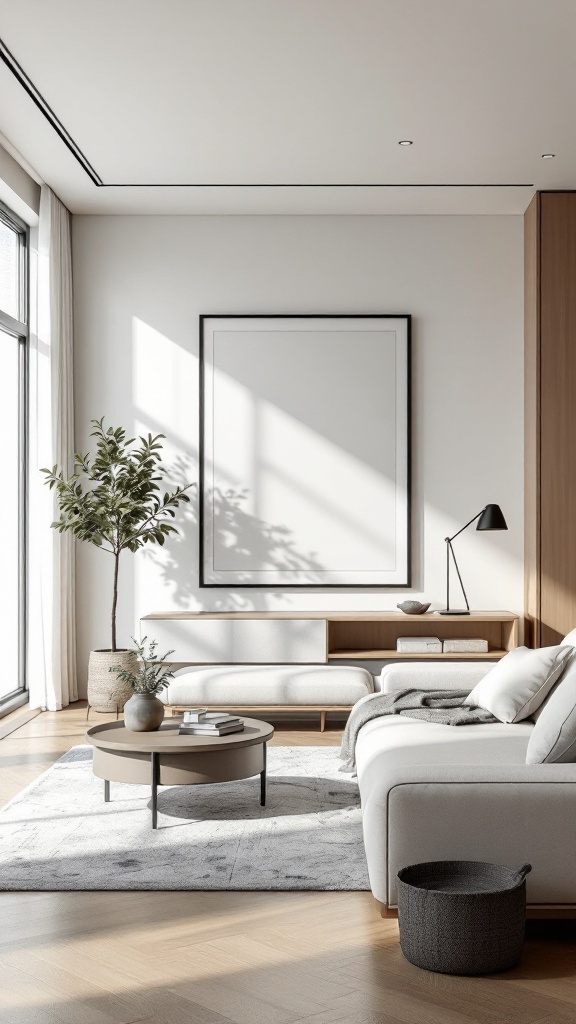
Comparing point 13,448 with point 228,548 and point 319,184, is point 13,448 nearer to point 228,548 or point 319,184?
point 228,548

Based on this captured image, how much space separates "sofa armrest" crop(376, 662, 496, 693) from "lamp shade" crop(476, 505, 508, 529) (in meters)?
1.13

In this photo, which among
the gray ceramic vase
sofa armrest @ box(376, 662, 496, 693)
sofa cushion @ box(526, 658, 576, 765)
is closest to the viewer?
sofa cushion @ box(526, 658, 576, 765)

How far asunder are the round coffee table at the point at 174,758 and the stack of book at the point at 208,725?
41mm

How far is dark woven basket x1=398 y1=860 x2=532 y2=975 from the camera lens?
2523mm

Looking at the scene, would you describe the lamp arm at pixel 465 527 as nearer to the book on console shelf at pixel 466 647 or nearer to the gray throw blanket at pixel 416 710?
the book on console shelf at pixel 466 647

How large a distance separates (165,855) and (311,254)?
4.62m

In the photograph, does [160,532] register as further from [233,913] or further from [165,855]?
[233,913]

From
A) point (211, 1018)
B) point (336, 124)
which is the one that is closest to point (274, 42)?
point (336, 124)

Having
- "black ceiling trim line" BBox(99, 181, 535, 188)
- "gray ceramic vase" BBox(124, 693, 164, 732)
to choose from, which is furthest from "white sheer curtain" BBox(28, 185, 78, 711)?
"gray ceramic vase" BBox(124, 693, 164, 732)

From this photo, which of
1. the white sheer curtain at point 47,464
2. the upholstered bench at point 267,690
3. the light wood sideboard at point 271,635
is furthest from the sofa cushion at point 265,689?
the white sheer curtain at point 47,464

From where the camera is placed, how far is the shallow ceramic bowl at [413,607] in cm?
650

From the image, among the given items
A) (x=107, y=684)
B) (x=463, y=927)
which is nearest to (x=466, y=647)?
(x=107, y=684)

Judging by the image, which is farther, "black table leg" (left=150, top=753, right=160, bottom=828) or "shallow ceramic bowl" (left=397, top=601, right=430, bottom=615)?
"shallow ceramic bowl" (left=397, top=601, right=430, bottom=615)

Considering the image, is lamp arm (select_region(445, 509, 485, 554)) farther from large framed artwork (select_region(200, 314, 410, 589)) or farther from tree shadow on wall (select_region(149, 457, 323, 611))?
tree shadow on wall (select_region(149, 457, 323, 611))
